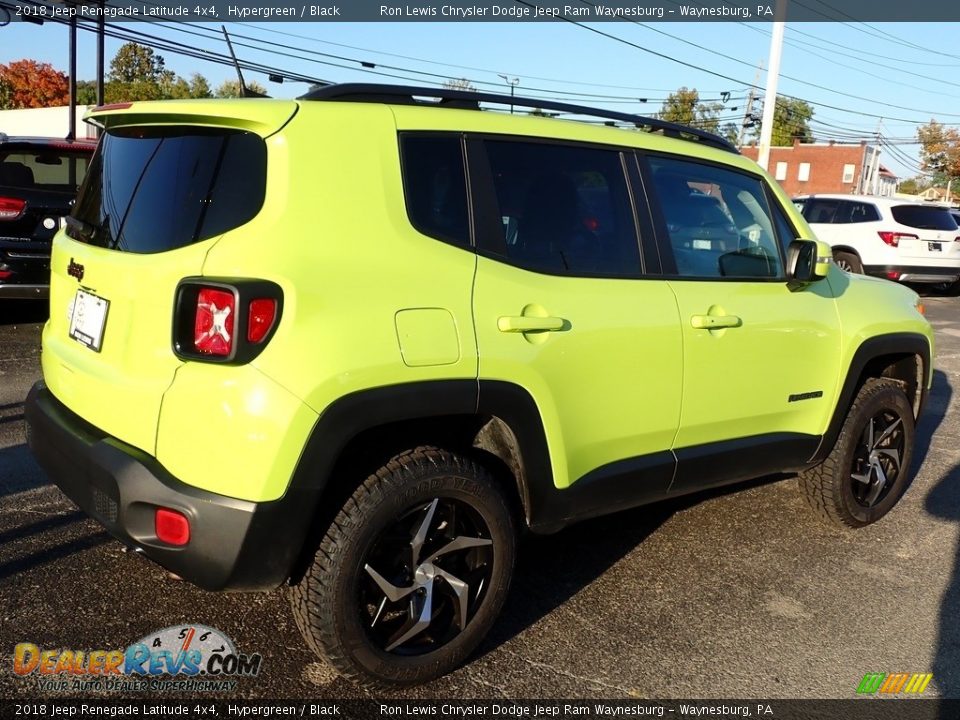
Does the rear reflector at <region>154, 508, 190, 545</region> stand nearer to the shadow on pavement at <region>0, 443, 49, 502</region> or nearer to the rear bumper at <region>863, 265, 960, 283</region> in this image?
the shadow on pavement at <region>0, 443, 49, 502</region>

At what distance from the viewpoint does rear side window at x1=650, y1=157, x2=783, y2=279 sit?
11.3 feet

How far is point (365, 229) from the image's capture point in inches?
99.2

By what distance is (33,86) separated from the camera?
5825 cm

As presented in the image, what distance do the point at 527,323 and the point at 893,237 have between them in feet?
45.6

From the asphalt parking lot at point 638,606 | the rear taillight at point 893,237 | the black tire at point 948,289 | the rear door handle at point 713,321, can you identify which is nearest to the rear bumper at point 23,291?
the asphalt parking lot at point 638,606

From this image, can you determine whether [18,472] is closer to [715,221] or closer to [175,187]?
[175,187]

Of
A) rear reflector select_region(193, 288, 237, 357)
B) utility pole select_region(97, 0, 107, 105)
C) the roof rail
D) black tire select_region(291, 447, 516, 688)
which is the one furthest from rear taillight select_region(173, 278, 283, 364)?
utility pole select_region(97, 0, 107, 105)

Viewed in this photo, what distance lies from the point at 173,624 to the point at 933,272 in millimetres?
15001

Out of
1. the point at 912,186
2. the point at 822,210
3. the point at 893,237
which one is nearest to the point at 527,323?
the point at 893,237

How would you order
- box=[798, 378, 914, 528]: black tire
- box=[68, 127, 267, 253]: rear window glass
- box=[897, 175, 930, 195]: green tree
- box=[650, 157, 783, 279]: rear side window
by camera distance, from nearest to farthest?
box=[68, 127, 267, 253]: rear window glass → box=[650, 157, 783, 279]: rear side window → box=[798, 378, 914, 528]: black tire → box=[897, 175, 930, 195]: green tree

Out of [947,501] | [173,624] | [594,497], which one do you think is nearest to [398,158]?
[594,497]

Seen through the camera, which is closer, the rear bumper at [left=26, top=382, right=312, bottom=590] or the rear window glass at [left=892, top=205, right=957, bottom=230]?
the rear bumper at [left=26, top=382, right=312, bottom=590]

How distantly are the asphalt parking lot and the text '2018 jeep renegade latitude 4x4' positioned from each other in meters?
0.38

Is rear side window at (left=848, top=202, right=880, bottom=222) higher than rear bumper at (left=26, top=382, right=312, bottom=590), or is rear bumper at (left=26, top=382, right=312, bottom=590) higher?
rear side window at (left=848, top=202, right=880, bottom=222)
